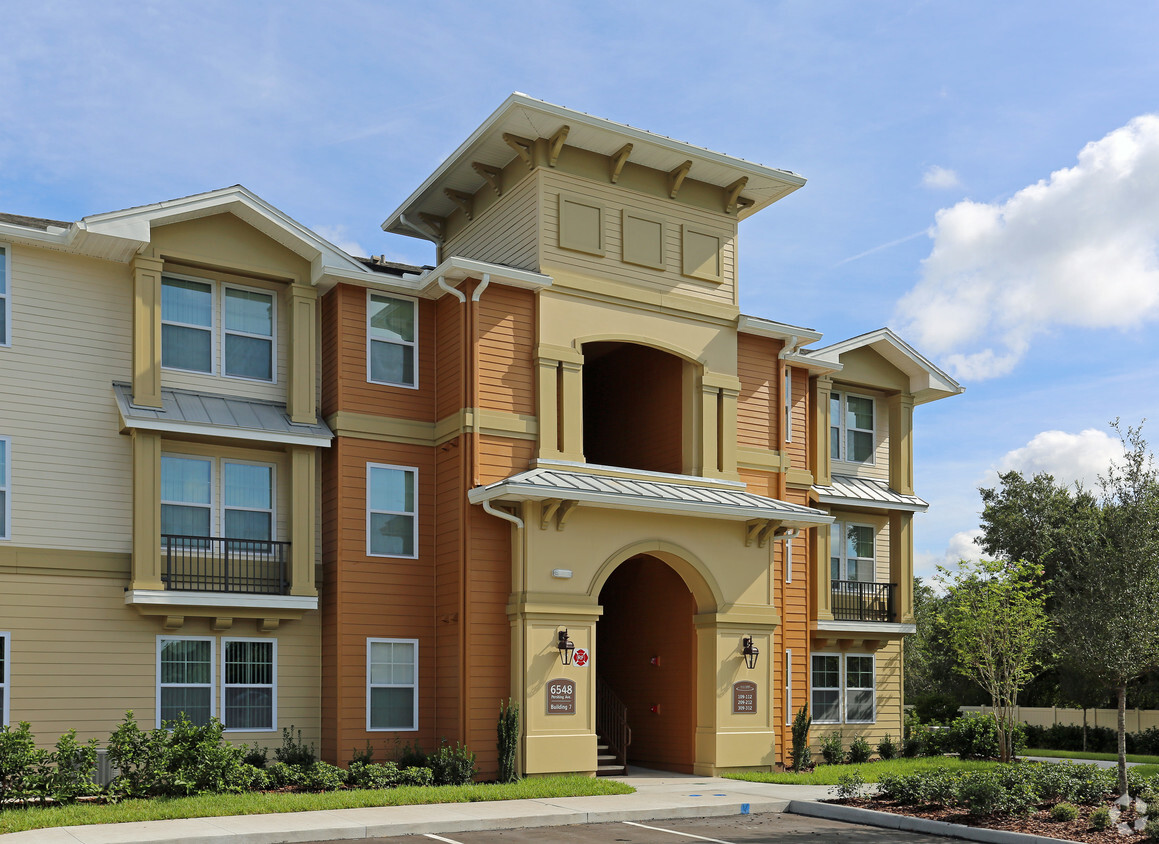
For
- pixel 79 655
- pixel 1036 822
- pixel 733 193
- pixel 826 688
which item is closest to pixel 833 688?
pixel 826 688

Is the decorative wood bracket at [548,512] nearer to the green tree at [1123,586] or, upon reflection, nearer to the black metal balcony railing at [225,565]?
the black metal balcony railing at [225,565]

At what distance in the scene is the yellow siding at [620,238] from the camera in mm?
22094

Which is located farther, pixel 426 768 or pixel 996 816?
pixel 426 768

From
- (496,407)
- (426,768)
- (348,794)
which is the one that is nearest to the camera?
(348,794)

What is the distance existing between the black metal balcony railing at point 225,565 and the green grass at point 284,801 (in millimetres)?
3998

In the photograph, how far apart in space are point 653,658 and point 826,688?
553 cm

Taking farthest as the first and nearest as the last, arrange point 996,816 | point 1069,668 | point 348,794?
point 1069,668
point 348,794
point 996,816

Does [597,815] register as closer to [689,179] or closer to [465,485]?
[465,485]

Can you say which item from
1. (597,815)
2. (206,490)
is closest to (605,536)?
(597,815)

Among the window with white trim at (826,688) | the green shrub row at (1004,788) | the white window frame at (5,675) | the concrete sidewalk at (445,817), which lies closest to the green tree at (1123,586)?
the green shrub row at (1004,788)

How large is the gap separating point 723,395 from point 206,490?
1062cm

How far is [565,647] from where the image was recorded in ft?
66.7

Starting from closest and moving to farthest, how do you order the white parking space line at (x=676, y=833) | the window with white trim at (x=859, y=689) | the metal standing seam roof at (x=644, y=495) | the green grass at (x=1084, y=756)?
1. the white parking space line at (x=676, y=833)
2. the metal standing seam roof at (x=644, y=495)
3. the window with white trim at (x=859, y=689)
4. the green grass at (x=1084, y=756)

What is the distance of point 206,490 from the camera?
2047cm
